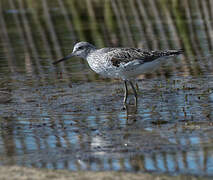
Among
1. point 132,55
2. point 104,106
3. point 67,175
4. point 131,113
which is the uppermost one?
point 132,55

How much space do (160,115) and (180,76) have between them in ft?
11.5

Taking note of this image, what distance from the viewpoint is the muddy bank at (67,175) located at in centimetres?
686

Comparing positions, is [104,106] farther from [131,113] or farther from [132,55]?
[132,55]

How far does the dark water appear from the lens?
308 inches

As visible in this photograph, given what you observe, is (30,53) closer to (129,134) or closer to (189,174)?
(129,134)

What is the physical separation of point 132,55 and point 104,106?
51.0 inches

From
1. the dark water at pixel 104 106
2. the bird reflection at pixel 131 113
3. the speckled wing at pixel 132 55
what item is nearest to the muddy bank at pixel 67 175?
the dark water at pixel 104 106

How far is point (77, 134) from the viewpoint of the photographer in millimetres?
9141

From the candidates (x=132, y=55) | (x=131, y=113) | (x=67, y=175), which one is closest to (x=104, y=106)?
(x=131, y=113)

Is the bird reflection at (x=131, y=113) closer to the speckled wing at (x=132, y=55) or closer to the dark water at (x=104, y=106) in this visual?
the dark water at (x=104, y=106)

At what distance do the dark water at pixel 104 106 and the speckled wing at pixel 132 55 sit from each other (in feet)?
2.57

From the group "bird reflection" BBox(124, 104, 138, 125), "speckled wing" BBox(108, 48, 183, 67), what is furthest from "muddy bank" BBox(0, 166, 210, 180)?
"speckled wing" BBox(108, 48, 183, 67)

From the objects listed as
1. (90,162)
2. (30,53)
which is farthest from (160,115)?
(30,53)

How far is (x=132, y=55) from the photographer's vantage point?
1162 centimetres
